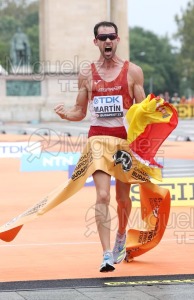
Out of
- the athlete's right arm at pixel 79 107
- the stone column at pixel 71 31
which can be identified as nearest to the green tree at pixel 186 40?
the stone column at pixel 71 31

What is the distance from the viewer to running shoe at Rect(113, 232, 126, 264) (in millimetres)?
10422

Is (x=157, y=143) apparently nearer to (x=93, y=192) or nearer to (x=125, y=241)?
(x=125, y=241)

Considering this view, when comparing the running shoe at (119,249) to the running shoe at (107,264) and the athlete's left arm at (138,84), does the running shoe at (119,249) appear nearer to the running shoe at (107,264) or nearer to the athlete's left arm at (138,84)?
the running shoe at (107,264)

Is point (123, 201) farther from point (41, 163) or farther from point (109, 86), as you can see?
point (41, 163)

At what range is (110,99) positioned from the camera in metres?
10.1

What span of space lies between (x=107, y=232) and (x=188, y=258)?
1.30 metres

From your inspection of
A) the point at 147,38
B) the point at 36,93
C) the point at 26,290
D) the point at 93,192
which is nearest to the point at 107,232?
the point at 26,290

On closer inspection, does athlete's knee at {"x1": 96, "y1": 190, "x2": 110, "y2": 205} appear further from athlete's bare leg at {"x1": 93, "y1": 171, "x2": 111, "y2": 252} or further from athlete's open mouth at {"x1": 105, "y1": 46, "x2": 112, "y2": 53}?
athlete's open mouth at {"x1": 105, "y1": 46, "x2": 112, "y2": 53}

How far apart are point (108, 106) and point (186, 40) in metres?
122

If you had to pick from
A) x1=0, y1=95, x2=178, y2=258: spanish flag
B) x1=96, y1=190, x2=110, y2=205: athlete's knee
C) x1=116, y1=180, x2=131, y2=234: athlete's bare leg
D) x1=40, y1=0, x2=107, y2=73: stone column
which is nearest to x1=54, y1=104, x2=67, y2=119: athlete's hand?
x1=0, y1=95, x2=178, y2=258: spanish flag

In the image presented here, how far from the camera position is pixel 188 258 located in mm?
10812

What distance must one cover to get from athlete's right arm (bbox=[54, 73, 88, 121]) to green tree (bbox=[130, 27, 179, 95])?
133 metres

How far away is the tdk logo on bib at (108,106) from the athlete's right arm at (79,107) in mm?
252

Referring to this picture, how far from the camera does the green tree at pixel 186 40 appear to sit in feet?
424
